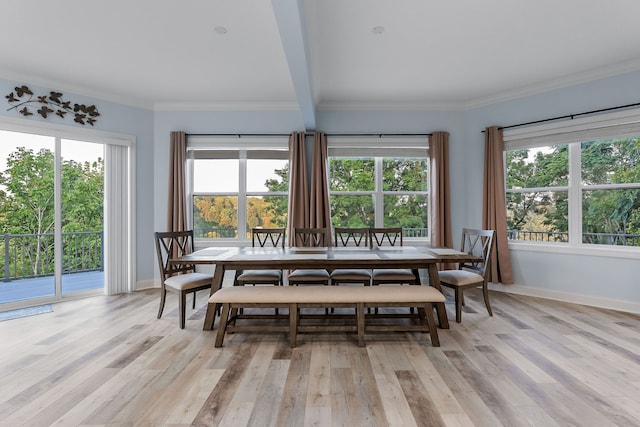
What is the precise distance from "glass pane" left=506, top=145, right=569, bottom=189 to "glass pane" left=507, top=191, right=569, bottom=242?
0.15 meters

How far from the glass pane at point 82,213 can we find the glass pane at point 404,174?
4.15 m

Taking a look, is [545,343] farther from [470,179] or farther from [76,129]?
[76,129]

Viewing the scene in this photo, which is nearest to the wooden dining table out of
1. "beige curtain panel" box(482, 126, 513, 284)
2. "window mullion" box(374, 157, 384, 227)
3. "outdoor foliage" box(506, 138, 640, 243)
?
"beige curtain panel" box(482, 126, 513, 284)

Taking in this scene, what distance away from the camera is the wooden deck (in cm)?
437

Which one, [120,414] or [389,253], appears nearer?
[120,414]

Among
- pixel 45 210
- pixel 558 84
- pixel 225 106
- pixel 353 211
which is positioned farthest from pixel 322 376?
pixel 45 210

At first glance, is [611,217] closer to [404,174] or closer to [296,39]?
[404,174]

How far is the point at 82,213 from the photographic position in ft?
16.7

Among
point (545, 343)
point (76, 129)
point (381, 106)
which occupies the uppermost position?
point (381, 106)

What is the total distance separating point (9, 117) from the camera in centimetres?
374

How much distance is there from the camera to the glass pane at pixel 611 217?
3.70 metres

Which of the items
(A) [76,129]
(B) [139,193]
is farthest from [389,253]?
(A) [76,129]

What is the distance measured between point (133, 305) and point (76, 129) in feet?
7.96

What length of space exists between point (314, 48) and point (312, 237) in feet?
7.99
